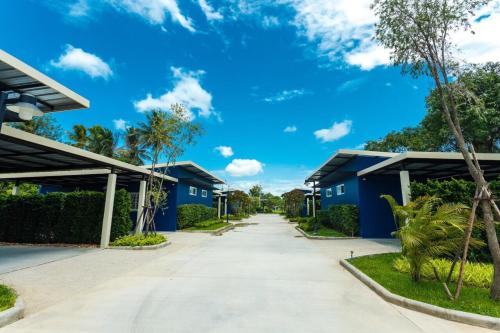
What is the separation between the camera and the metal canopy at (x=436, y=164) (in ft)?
32.3

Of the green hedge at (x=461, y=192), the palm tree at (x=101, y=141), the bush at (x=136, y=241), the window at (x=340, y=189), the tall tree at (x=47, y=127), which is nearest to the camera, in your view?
the green hedge at (x=461, y=192)

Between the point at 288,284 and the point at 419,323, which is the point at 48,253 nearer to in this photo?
the point at 288,284

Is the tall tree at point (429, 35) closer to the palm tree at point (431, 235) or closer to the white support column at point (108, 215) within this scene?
the palm tree at point (431, 235)

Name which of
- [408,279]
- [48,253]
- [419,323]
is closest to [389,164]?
[408,279]

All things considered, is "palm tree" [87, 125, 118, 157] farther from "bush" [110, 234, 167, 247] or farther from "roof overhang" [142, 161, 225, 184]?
"bush" [110, 234, 167, 247]

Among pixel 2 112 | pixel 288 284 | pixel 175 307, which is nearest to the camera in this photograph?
pixel 175 307

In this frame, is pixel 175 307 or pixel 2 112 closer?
pixel 175 307

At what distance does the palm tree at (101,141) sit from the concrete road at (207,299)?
25.1 m

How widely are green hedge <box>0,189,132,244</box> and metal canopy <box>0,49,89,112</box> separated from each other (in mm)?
5549

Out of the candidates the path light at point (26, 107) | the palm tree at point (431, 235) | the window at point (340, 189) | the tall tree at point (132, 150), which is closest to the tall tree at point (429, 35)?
the palm tree at point (431, 235)

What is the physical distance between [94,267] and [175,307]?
434cm

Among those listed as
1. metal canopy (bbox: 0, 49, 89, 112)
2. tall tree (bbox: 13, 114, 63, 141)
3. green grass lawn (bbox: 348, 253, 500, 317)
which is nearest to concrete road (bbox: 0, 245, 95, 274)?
metal canopy (bbox: 0, 49, 89, 112)

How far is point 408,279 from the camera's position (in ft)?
18.4

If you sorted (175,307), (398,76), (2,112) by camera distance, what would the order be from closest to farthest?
(175,307)
(2,112)
(398,76)
